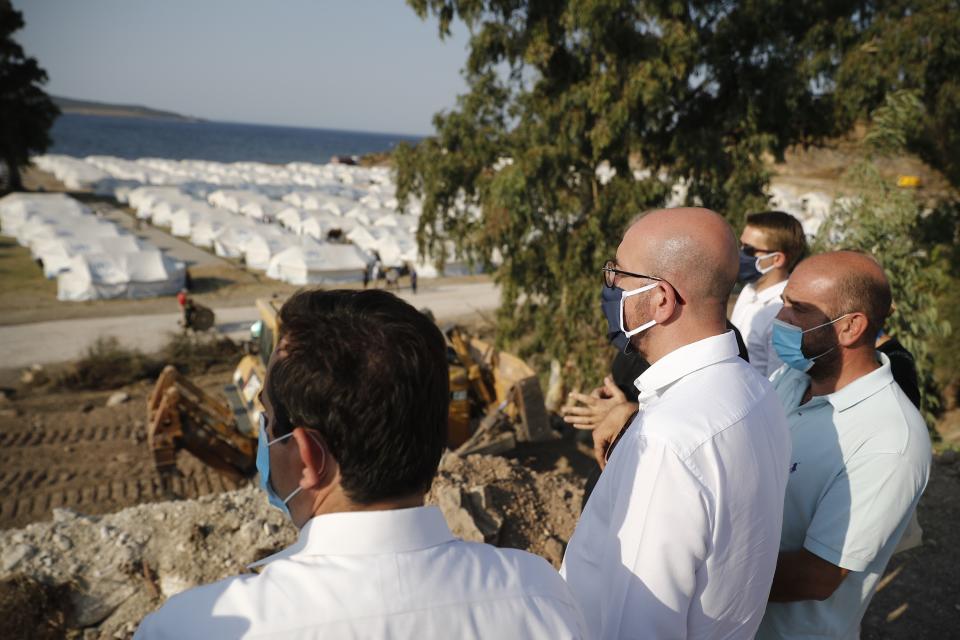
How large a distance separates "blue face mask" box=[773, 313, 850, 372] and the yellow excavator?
5.65 m

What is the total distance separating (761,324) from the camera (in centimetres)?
438

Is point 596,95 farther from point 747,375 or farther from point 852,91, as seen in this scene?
point 747,375

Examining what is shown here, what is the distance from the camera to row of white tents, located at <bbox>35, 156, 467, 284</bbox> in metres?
29.5

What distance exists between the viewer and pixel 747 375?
212 centimetres

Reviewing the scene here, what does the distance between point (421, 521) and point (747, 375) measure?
4.15 feet

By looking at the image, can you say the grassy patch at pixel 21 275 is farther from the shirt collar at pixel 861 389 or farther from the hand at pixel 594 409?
the shirt collar at pixel 861 389

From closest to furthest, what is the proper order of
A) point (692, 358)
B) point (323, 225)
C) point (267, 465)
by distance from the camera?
1. point (267, 465)
2. point (692, 358)
3. point (323, 225)

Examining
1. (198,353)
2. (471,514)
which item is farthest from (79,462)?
(471,514)

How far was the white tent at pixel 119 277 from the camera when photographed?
2347 cm

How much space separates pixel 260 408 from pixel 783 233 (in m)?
6.18

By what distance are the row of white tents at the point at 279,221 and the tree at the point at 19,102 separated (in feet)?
22.8

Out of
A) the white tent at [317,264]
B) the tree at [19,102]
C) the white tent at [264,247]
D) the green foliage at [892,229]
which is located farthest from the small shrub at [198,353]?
the tree at [19,102]

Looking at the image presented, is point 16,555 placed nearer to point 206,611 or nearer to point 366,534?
point 206,611

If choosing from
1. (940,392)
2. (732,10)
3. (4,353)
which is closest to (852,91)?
(732,10)
